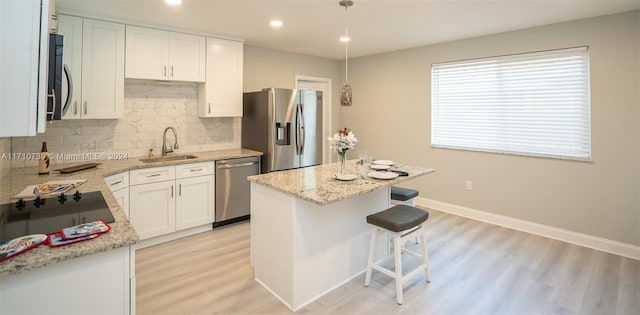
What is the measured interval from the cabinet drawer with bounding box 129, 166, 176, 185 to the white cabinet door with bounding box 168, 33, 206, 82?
1079 mm

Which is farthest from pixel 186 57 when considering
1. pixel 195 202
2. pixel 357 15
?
pixel 357 15

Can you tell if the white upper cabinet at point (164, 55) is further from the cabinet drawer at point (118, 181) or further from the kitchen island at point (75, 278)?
the kitchen island at point (75, 278)

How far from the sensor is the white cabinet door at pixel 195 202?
144 inches

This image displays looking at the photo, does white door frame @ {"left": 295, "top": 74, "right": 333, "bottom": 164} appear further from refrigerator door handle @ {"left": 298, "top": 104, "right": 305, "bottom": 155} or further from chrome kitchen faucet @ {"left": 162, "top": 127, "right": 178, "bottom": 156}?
chrome kitchen faucet @ {"left": 162, "top": 127, "right": 178, "bottom": 156}

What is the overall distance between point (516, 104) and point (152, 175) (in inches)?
168

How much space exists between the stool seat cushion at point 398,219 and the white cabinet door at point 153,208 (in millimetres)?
2252

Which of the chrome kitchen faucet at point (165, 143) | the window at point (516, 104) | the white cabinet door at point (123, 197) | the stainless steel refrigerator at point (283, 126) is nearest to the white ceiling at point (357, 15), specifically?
the window at point (516, 104)

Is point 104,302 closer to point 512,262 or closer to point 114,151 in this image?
point 114,151

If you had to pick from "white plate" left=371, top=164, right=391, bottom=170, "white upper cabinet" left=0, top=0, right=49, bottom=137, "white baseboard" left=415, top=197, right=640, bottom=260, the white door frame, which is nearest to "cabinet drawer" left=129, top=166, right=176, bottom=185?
"white plate" left=371, top=164, right=391, bottom=170

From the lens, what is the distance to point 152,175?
342 centimetres

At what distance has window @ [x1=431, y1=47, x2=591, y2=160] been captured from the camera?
3.56 metres

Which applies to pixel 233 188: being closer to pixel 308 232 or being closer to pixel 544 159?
pixel 308 232

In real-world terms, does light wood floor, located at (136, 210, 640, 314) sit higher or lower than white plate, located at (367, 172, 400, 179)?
lower

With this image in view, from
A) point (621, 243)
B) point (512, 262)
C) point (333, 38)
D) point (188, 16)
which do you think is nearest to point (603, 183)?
point (621, 243)
